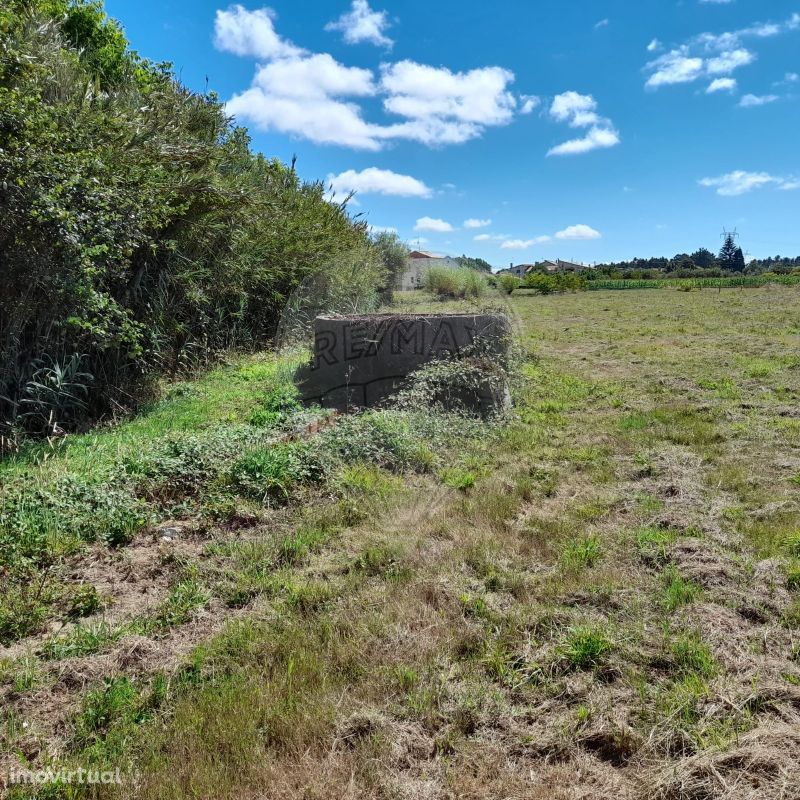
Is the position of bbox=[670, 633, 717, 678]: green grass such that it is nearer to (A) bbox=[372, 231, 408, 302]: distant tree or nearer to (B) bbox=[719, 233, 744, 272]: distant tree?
(A) bbox=[372, 231, 408, 302]: distant tree

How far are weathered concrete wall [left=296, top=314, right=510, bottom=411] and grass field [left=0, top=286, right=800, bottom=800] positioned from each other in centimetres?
151

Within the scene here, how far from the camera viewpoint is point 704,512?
3379mm

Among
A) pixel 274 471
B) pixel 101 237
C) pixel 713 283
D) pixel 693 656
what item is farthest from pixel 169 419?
pixel 713 283

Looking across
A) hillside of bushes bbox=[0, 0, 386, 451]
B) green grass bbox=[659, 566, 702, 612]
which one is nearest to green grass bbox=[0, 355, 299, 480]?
hillside of bushes bbox=[0, 0, 386, 451]

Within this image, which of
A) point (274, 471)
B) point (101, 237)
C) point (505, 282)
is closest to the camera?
point (274, 471)

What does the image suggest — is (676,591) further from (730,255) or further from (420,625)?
(730,255)

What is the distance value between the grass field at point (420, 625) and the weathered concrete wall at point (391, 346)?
1511 millimetres

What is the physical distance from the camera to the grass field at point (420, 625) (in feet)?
5.48

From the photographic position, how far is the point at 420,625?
7.66 ft

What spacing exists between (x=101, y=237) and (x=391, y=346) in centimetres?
322

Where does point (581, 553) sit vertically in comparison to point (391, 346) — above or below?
below

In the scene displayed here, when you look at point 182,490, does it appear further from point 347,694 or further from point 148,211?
point 148,211

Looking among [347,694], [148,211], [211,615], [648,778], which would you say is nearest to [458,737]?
[347,694]

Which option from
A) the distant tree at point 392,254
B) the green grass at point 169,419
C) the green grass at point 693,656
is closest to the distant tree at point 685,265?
the distant tree at point 392,254
